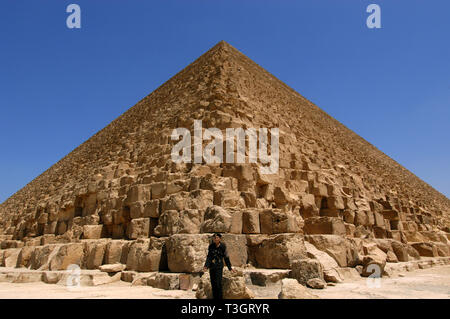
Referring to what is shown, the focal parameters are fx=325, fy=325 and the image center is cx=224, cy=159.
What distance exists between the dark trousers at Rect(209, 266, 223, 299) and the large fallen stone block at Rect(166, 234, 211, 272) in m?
1.24

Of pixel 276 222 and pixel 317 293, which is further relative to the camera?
pixel 276 222

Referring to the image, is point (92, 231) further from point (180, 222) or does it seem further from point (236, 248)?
point (236, 248)

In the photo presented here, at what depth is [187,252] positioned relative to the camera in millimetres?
5121

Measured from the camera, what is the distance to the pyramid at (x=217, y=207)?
5.71 meters

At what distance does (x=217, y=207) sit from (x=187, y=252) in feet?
3.21

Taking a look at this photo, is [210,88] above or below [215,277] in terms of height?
above

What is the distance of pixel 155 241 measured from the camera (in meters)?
5.83

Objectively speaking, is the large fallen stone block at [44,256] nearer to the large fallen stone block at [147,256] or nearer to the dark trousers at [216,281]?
the large fallen stone block at [147,256]

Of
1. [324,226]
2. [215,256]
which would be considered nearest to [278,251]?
[215,256]

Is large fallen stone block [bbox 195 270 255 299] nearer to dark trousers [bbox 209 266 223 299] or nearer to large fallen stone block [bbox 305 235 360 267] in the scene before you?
dark trousers [bbox 209 266 223 299]

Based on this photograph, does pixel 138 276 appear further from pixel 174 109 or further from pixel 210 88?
pixel 174 109

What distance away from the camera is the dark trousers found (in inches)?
148
